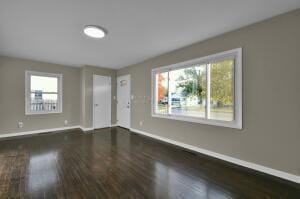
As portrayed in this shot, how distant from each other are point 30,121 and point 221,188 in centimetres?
557

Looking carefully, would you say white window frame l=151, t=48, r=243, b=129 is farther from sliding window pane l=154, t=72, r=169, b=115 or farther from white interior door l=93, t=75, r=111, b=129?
white interior door l=93, t=75, r=111, b=129

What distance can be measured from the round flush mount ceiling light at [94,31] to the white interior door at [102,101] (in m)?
2.84

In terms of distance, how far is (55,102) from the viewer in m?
5.21

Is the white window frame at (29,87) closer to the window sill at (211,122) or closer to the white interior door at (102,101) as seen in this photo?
the white interior door at (102,101)

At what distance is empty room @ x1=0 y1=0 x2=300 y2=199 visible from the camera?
1996 mm

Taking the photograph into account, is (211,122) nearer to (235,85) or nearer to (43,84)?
(235,85)

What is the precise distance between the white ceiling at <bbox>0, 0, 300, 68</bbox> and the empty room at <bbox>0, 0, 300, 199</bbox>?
0.06ft

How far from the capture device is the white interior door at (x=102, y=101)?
5.52 m

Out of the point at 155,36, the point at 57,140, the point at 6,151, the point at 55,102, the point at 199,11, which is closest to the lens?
the point at 199,11

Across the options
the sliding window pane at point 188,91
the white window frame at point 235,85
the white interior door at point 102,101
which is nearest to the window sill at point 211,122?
the white window frame at point 235,85

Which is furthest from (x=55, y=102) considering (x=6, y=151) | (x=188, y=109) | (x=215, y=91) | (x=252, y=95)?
(x=252, y=95)

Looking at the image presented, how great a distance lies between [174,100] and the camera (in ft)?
13.0

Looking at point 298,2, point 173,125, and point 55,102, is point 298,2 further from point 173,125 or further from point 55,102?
point 55,102

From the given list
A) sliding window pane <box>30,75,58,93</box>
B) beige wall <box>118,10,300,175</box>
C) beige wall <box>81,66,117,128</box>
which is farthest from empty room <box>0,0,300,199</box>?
beige wall <box>81,66,117,128</box>
